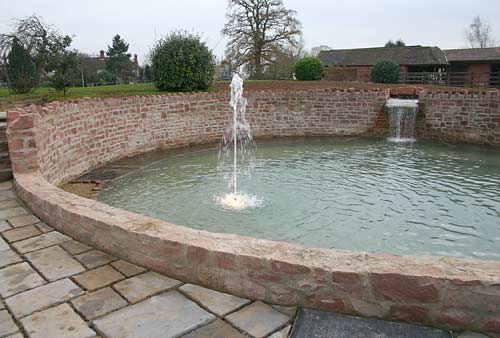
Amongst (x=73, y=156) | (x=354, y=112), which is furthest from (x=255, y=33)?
(x=73, y=156)

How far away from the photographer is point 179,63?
13.3 m

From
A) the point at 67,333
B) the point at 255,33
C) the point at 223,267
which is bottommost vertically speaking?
the point at 67,333

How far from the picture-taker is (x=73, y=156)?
7.78m

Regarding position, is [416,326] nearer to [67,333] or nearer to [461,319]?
[461,319]

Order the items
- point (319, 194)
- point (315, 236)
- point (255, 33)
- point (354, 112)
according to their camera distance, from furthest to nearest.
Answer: point (255, 33), point (354, 112), point (319, 194), point (315, 236)

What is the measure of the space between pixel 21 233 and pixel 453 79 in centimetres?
2859

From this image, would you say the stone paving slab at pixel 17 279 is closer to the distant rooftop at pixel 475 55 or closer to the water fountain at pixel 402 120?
the water fountain at pixel 402 120

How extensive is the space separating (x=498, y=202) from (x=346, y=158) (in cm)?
390

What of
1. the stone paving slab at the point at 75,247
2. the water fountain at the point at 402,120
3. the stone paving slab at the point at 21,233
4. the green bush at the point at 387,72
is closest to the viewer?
the stone paving slab at the point at 75,247

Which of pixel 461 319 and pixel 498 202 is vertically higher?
pixel 461 319

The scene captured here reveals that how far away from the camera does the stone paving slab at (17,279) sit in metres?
2.59

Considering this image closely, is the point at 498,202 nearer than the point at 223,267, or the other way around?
the point at 223,267

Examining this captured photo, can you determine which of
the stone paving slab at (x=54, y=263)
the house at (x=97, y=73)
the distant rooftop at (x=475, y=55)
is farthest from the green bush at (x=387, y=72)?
the stone paving slab at (x=54, y=263)

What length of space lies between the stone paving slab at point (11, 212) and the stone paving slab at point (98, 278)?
5.65 feet
